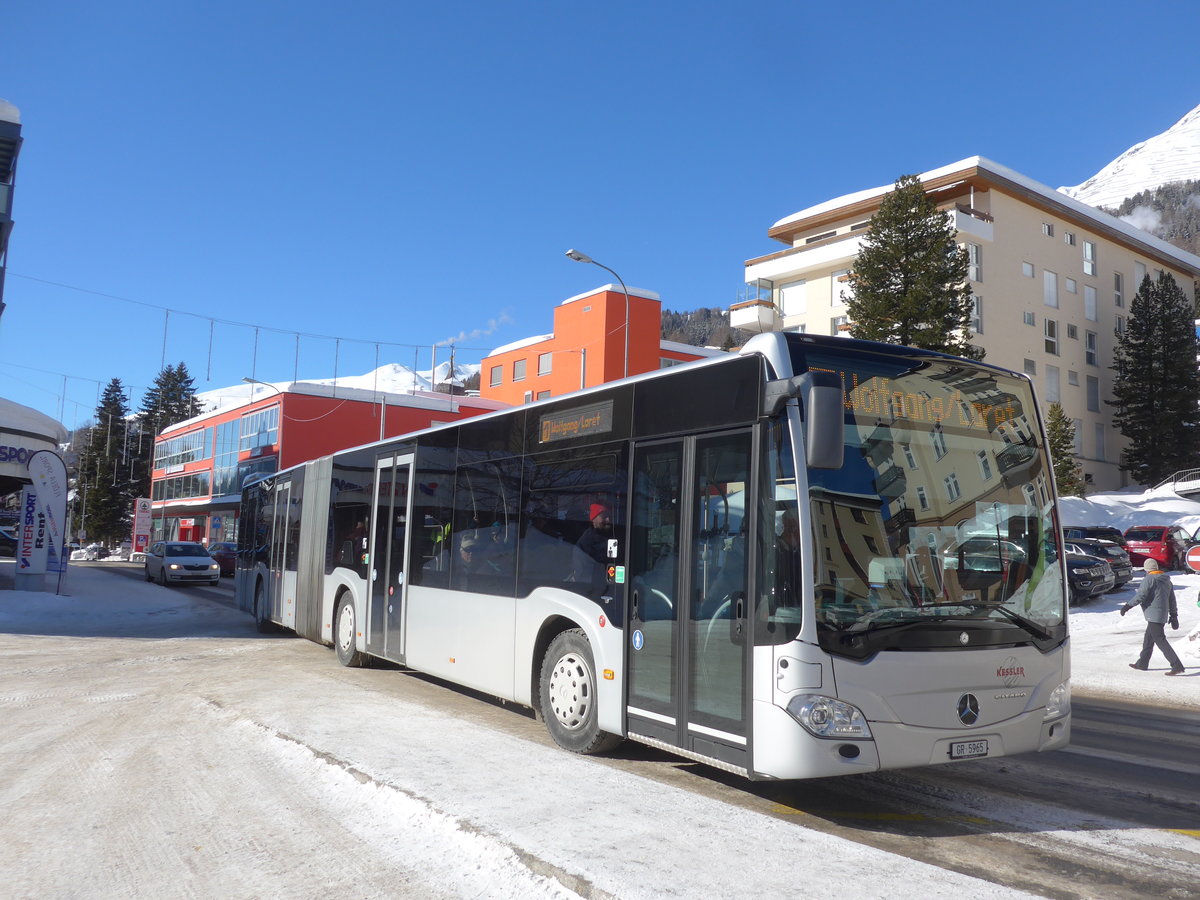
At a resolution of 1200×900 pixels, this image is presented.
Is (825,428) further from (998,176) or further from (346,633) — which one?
(998,176)

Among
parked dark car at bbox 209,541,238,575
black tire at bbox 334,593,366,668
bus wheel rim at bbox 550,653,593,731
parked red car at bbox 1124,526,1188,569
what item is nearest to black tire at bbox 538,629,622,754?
bus wheel rim at bbox 550,653,593,731

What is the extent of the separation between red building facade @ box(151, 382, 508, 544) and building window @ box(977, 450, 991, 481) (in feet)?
132

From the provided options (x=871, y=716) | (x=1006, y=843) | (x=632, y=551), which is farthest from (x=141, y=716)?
(x=1006, y=843)

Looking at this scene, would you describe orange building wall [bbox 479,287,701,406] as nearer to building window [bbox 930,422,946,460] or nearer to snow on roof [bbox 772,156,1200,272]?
snow on roof [bbox 772,156,1200,272]

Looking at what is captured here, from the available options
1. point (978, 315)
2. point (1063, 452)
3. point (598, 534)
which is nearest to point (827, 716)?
point (598, 534)

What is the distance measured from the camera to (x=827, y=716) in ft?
18.2

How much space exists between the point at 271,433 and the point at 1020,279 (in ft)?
137

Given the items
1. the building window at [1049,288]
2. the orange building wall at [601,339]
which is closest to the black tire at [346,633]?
the orange building wall at [601,339]

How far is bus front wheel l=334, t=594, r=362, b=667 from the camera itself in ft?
43.3

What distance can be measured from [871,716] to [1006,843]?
102 cm

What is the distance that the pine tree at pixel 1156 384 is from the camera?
5622cm

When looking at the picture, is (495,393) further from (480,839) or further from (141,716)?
(480,839)

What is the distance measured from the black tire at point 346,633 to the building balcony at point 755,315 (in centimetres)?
3632

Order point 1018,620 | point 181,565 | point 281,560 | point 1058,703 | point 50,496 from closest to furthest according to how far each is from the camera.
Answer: point 1018,620, point 1058,703, point 281,560, point 50,496, point 181,565
